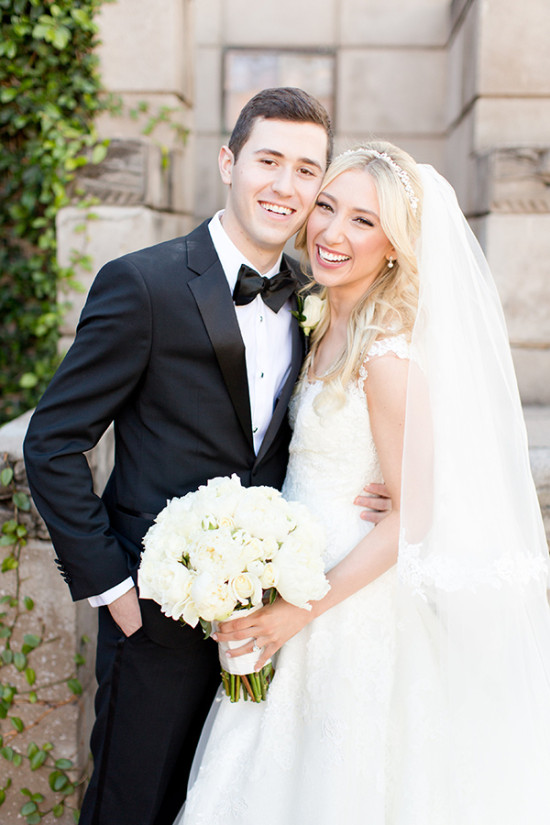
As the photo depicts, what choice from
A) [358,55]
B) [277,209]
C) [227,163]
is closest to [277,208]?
[277,209]

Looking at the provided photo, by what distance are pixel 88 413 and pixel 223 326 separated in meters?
0.46

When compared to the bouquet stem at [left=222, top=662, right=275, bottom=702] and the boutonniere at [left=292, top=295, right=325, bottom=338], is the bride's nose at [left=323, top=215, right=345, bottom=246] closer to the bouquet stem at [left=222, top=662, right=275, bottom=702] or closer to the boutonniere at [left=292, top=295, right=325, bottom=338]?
the boutonniere at [left=292, top=295, right=325, bottom=338]

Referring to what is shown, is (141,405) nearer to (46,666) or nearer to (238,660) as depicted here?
(238,660)

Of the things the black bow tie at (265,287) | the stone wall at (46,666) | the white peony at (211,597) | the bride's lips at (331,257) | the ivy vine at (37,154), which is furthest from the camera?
the ivy vine at (37,154)

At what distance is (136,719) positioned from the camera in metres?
2.12

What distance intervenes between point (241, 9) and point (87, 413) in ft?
11.2

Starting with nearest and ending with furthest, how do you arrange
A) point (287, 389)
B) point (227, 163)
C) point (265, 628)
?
point (265, 628) < point (287, 389) < point (227, 163)

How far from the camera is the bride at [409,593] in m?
1.92

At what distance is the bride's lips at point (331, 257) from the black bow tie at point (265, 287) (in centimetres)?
13

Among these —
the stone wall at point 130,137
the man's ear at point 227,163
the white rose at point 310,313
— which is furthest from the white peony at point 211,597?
the stone wall at point 130,137

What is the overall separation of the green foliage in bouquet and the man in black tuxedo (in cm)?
65

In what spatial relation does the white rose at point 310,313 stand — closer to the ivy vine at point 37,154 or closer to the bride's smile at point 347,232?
the bride's smile at point 347,232

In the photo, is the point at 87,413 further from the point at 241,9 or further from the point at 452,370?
the point at 241,9

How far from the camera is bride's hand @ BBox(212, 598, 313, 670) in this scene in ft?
6.13
